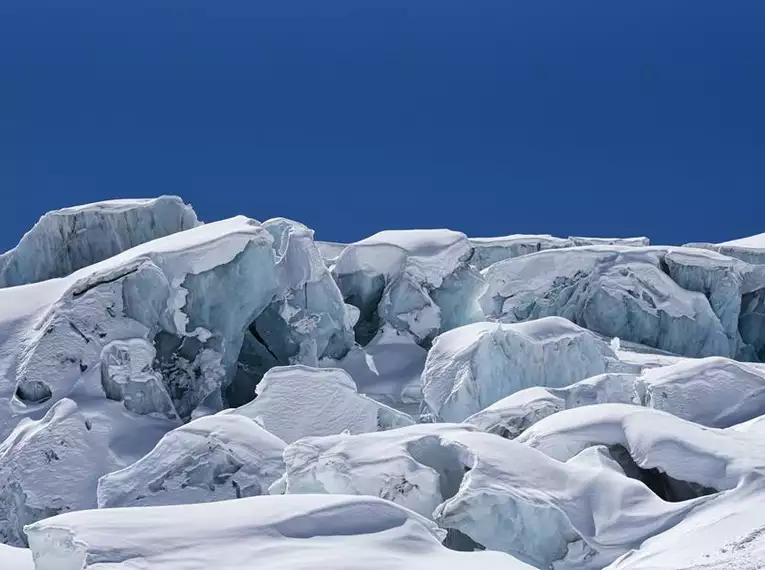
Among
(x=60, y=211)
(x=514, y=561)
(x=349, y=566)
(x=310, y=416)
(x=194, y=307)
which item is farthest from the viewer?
(x=60, y=211)

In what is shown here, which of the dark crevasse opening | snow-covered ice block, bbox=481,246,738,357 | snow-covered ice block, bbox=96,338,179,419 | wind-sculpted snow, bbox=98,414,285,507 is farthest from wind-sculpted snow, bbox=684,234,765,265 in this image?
wind-sculpted snow, bbox=98,414,285,507

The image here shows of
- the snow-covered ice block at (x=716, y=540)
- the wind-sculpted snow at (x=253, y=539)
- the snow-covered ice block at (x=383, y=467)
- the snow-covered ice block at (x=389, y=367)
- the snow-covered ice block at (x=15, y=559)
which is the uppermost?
the wind-sculpted snow at (x=253, y=539)

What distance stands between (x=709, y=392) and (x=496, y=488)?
5107mm

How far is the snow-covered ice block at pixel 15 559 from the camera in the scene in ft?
21.3

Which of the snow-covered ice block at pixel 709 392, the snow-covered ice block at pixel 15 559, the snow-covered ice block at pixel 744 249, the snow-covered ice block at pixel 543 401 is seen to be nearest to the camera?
the snow-covered ice block at pixel 15 559

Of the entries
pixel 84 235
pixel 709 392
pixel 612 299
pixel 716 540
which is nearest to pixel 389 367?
pixel 612 299

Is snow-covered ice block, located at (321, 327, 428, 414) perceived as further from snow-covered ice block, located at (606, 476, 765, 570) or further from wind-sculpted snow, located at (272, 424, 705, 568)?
snow-covered ice block, located at (606, 476, 765, 570)

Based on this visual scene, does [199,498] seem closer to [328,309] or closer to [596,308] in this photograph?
[328,309]

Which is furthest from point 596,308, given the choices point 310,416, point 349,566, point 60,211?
point 349,566

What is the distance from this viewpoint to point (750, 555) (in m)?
6.41

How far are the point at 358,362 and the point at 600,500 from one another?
9.12 metres

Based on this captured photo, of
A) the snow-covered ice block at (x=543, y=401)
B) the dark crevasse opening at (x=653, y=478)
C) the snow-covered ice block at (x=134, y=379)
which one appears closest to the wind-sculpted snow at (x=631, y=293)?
the snow-covered ice block at (x=543, y=401)

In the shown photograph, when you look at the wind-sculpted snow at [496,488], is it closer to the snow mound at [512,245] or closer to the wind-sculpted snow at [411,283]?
the wind-sculpted snow at [411,283]

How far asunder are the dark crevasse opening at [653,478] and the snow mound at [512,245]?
13.3m
